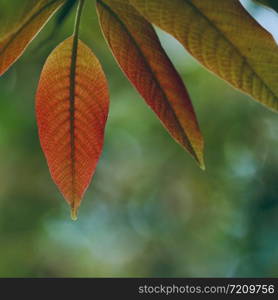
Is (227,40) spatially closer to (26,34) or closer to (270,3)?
(270,3)

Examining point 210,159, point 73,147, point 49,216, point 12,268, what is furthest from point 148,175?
point 73,147

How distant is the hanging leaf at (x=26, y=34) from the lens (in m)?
0.39

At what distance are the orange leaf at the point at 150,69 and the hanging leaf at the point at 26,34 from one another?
0.04m

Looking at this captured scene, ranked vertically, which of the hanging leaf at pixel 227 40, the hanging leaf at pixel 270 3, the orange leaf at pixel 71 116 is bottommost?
the orange leaf at pixel 71 116

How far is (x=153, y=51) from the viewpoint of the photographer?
405 mm

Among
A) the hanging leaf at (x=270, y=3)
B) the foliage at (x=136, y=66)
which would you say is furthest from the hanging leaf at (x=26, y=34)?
the hanging leaf at (x=270, y=3)

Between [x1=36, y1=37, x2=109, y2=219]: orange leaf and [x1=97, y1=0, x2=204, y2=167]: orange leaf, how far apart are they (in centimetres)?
3

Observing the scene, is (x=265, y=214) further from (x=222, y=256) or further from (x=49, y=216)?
(x=49, y=216)

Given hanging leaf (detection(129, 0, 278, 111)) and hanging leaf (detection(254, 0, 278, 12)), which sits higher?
hanging leaf (detection(254, 0, 278, 12))

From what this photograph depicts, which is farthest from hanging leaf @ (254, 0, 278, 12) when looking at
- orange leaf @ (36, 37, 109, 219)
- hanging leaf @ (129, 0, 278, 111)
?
orange leaf @ (36, 37, 109, 219)

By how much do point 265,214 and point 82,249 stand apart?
3.86ft

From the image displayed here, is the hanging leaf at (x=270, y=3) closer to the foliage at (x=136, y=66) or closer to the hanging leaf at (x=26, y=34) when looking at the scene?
the foliage at (x=136, y=66)

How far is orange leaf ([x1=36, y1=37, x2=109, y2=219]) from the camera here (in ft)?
1.38

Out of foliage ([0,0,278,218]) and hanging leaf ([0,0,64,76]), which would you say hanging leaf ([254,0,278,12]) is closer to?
foliage ([0,0,278,218])
